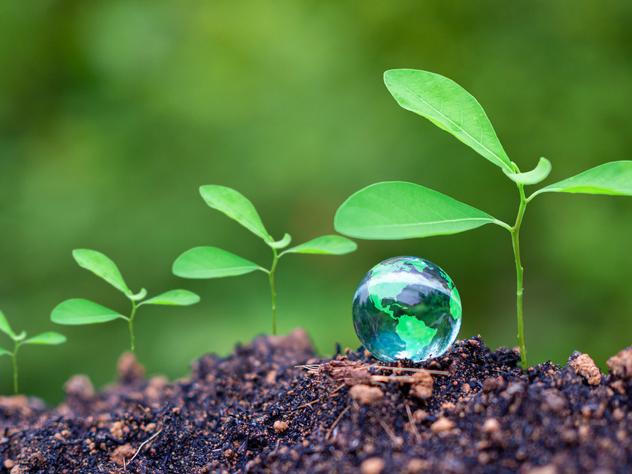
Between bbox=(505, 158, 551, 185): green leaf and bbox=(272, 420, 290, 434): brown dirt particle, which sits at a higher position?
bbox=(505, 158, 551, 185): green leaf

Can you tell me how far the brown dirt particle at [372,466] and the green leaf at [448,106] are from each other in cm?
45

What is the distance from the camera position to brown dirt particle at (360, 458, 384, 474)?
0.80m

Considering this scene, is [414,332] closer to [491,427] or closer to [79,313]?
[491,427]

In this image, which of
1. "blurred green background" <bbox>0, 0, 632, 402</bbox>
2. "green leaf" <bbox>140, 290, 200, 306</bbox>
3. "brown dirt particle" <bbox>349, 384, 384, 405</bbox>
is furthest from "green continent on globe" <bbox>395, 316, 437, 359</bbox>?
"blurred green background" <bbox>0, 0, 632, 402</bbox>

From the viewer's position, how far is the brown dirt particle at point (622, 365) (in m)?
0.90

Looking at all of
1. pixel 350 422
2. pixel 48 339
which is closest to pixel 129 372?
pixel 48 339

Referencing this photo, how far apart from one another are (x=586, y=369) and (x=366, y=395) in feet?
1.07

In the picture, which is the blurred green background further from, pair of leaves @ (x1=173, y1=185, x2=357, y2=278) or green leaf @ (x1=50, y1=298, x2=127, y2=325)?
pair of leaves @ (x1=173, y1=185, x2=357, y2=278)

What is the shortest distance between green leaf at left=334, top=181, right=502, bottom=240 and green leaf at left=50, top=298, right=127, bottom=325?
59 cm

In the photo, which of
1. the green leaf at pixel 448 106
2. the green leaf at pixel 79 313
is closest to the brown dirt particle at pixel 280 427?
the green leaf at pixel 79 313

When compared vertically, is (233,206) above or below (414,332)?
above

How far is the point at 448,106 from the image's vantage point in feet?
3.35

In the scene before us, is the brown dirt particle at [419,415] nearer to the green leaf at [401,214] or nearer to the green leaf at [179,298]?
the green leaf at [401,214]

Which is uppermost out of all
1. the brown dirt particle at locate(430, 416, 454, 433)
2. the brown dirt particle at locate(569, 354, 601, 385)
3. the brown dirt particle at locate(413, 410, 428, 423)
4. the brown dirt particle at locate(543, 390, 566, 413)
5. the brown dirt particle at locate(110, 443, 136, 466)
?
the brown dirt particle at locate(569, 354, 601, 385)
